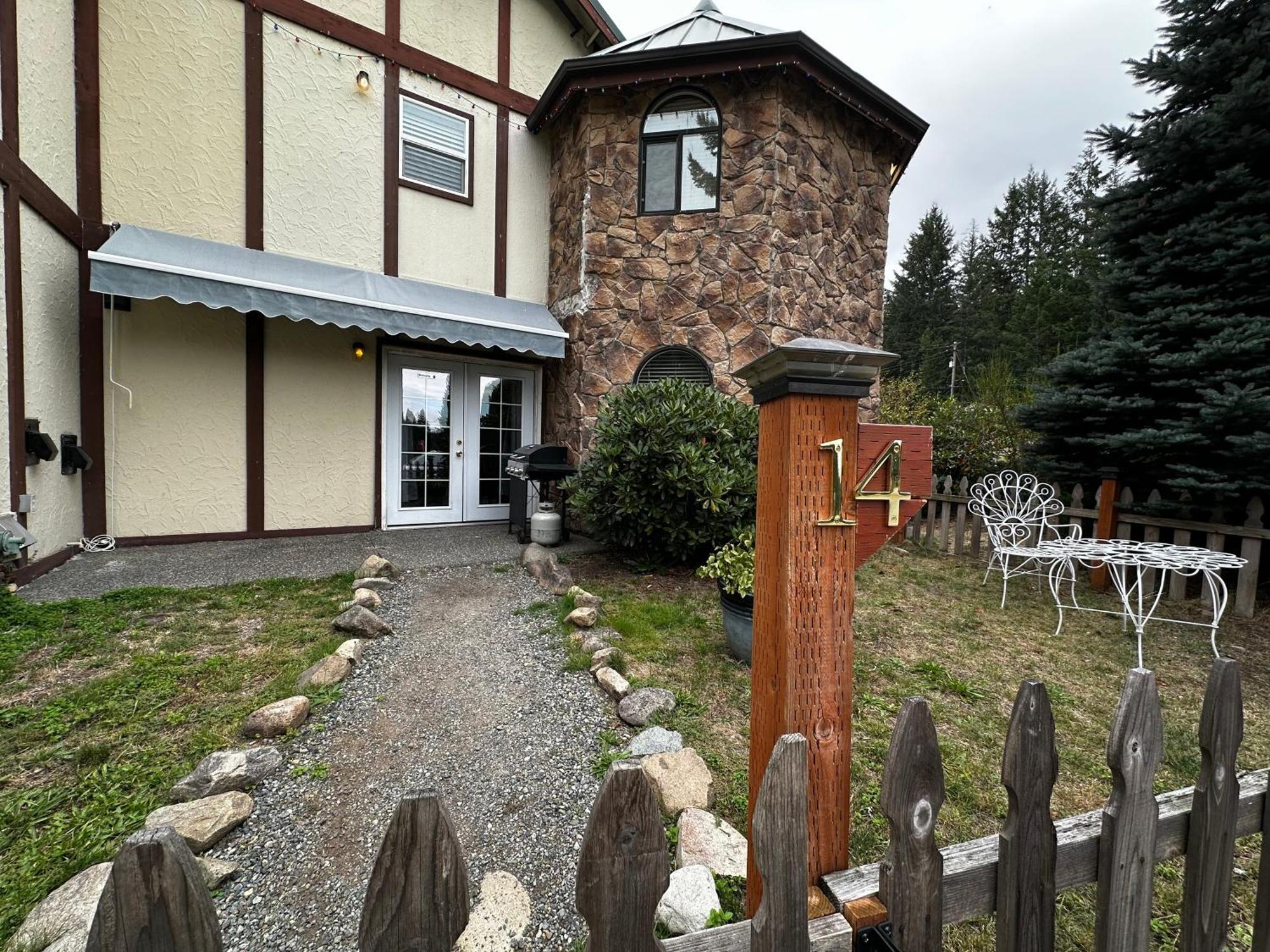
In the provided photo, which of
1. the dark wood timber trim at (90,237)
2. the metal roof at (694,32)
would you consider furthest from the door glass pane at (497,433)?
the metal roof at (694,32)

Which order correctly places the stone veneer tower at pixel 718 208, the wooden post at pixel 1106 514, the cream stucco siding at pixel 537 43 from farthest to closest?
1. the cream stucco siding at pixel 537 43
2. the stone veneer tower at pixel 718 208
3. the wooden post at pixel 1106 514

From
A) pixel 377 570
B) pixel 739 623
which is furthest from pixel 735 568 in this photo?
pixel 377 570

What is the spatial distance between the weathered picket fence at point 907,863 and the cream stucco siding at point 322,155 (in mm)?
7018

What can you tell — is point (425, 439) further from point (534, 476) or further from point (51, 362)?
point (51, 362)

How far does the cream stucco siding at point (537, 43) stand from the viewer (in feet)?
23.5

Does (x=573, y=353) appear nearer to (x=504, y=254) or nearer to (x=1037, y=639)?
(x=504, y=254)

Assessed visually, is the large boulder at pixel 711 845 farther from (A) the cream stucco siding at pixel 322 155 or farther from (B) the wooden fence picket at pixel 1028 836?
(A) the cream stucco siding at pixel 322 155

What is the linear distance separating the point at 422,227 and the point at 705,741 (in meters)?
6.87

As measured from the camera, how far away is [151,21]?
5.19 metres

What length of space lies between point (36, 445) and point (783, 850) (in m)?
6.09

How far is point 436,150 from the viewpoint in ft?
21.7

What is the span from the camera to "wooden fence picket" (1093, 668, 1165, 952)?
3.04 feet

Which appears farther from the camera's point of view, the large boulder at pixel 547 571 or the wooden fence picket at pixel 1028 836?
the large boulder at pixel 547 571

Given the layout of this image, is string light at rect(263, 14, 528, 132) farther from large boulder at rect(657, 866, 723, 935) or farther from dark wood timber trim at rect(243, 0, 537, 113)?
large boulder at rect(657, 866, 723, 935)
